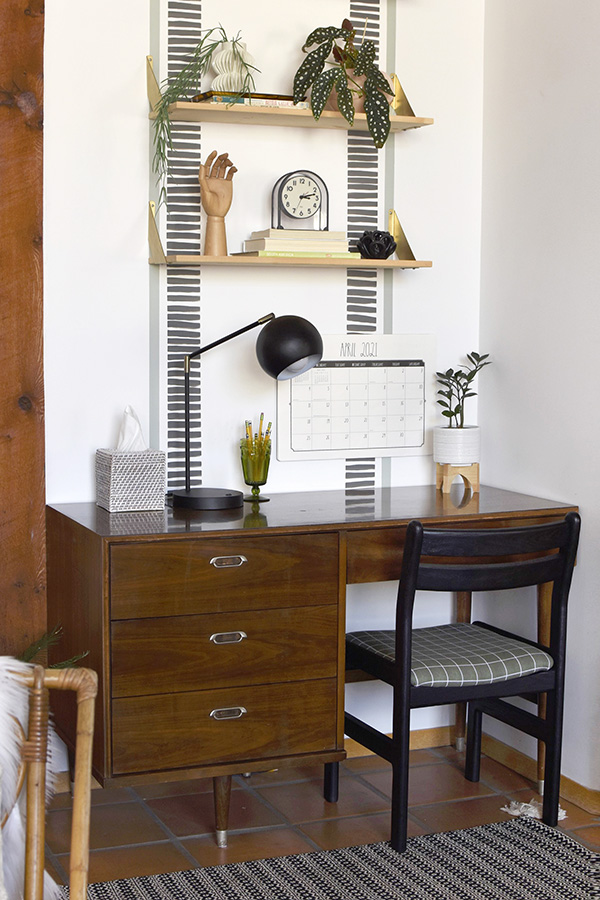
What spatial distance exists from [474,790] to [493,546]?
0.88m

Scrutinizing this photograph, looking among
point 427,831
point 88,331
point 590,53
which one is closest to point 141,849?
point 427,831

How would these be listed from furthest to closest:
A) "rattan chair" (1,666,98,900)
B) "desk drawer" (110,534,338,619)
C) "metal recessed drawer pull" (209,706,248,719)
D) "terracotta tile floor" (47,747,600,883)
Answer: "terracotta tile floor" (47,747,600,883) < "metal recessed drawer pull" (209,706,248,719) < "desk drawer" (110,534,338,619) < "rattan chair" (1,666,98,900)

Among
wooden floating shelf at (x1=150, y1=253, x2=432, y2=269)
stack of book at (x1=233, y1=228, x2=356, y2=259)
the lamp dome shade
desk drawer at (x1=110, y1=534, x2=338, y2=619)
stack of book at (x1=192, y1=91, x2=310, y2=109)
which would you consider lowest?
desk drawer at (x1=110, y1=534, x2=338, y2=619)

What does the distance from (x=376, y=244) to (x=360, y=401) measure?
1.57 ft

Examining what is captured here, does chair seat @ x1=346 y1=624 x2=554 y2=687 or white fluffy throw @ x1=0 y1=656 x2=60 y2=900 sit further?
chair seat @ x1=346 y1=624 x2=554 y2=687

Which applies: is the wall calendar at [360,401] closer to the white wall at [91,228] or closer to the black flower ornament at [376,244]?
the black flower ornament at [376,244]

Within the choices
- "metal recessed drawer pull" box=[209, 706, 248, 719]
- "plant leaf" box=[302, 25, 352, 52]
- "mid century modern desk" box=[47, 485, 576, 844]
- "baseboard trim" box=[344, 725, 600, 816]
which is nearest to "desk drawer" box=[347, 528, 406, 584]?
"mid century modern desk" box=[47, 485, 576, 844]

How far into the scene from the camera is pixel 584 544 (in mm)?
2852

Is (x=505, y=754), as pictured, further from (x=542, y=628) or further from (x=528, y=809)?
(x=542, y=628)

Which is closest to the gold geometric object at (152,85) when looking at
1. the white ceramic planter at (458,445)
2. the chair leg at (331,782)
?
the white ceramic planter at (458,445)

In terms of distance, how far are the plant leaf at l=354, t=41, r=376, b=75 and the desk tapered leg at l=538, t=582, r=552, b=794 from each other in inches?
59.3

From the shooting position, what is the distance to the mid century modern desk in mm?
2363

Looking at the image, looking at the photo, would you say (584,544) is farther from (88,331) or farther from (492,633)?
(88,331)

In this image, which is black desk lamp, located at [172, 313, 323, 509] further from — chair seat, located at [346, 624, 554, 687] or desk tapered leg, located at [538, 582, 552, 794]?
desk tapered leg, located at [538, 582, 552, 794]
